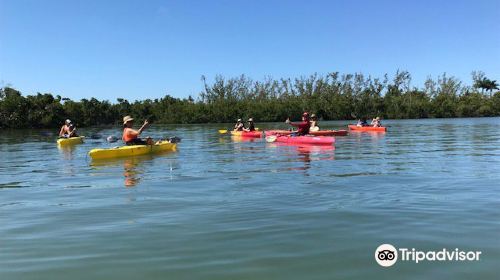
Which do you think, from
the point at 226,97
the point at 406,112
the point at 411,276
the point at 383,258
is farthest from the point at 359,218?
the point at 226,97

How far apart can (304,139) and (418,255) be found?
1467cm

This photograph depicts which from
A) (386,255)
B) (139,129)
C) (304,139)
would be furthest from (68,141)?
(386,255)

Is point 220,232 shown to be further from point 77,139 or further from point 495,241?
point 77,139

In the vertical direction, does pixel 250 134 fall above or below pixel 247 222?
above

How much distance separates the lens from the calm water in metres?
4.77

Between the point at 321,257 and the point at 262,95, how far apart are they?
312ft

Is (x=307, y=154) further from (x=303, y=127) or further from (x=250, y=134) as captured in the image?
(x=250, y=134)

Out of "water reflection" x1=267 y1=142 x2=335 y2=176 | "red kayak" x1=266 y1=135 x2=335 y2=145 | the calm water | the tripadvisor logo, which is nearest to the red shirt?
"red kayak" x1=266 y1=135 x2=335 y2=145

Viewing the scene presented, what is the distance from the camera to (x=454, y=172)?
11.1 metres

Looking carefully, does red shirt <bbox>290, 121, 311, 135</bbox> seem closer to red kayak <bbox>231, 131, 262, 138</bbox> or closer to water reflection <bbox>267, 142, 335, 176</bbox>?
water reflection <bbox>267, 142, 335, 176</bbox>

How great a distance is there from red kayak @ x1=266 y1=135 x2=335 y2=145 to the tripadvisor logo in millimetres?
13746

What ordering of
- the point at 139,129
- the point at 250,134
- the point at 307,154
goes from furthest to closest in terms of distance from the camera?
the point at 250,134, the point at 139,129, the point at 307,154

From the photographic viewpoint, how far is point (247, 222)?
21.2 ft

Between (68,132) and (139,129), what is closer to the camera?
(139,129)
